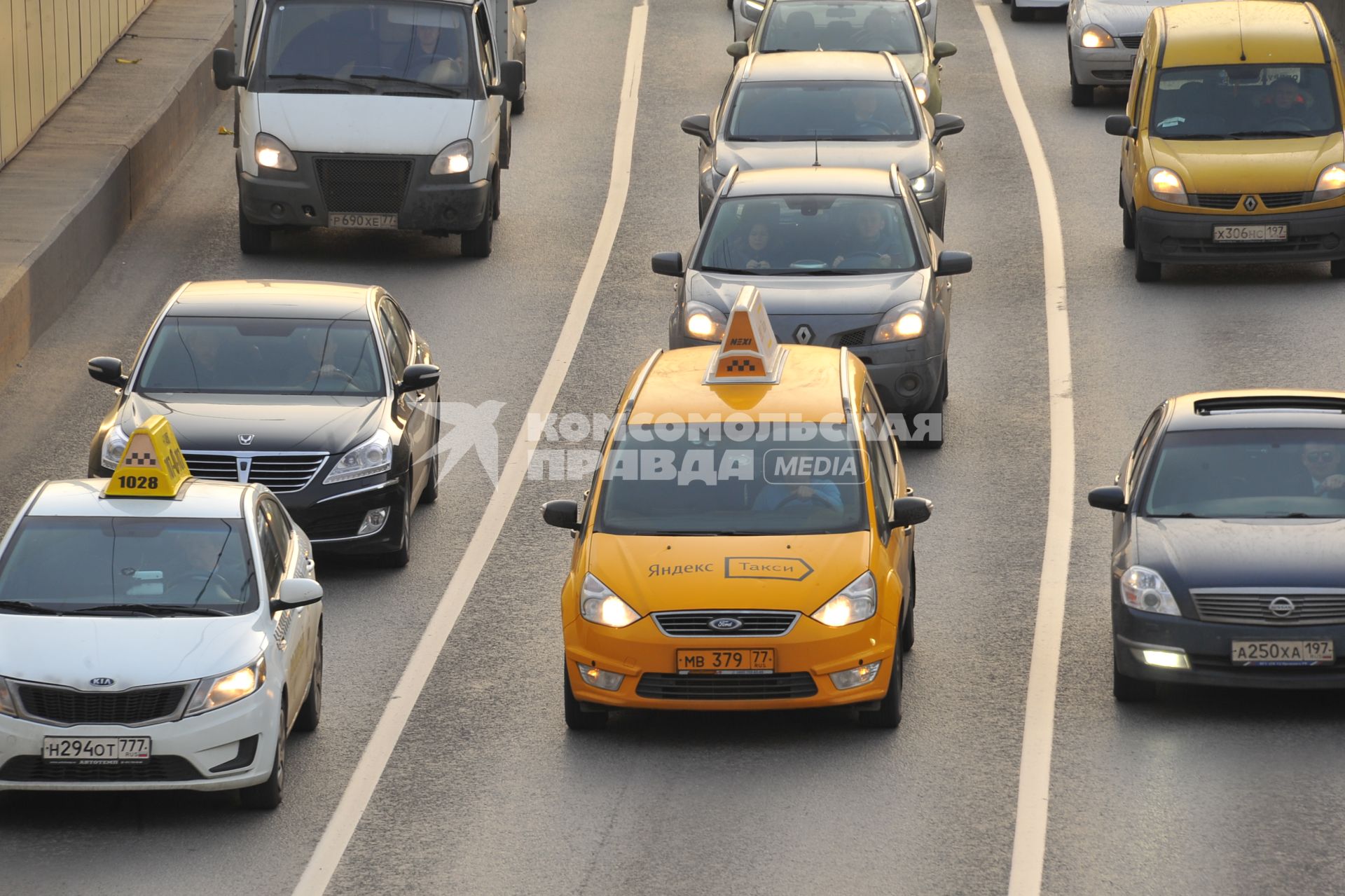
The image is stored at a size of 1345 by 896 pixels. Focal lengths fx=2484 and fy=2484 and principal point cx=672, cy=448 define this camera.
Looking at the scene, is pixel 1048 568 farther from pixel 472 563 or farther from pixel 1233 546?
pixel 472 563

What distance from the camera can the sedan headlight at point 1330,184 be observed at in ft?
73.9

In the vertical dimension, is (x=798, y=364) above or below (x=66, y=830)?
above

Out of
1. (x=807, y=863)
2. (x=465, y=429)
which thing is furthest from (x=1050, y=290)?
(x=807, y=863)

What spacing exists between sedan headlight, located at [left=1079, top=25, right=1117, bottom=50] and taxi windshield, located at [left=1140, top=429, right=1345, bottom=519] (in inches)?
629

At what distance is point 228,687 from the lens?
11.8 meters

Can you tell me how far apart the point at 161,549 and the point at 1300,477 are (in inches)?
249

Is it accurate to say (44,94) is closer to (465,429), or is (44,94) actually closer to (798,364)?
(465,429)

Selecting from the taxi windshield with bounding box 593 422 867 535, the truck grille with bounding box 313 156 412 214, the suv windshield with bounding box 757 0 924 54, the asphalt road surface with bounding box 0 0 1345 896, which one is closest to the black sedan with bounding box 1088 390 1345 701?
the asphalt road surface with bounding box 0 0 1345 896

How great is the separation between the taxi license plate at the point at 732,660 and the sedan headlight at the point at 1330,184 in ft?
38.4

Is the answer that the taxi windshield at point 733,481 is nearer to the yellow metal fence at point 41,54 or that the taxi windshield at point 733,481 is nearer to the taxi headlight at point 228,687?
the taxi headlight at point 228,687

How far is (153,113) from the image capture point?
2748 cm

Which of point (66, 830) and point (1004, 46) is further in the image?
point (1004, 46)

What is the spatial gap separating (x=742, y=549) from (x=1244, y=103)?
11988 mm

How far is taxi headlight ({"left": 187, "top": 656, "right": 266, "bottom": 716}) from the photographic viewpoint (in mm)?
11695
